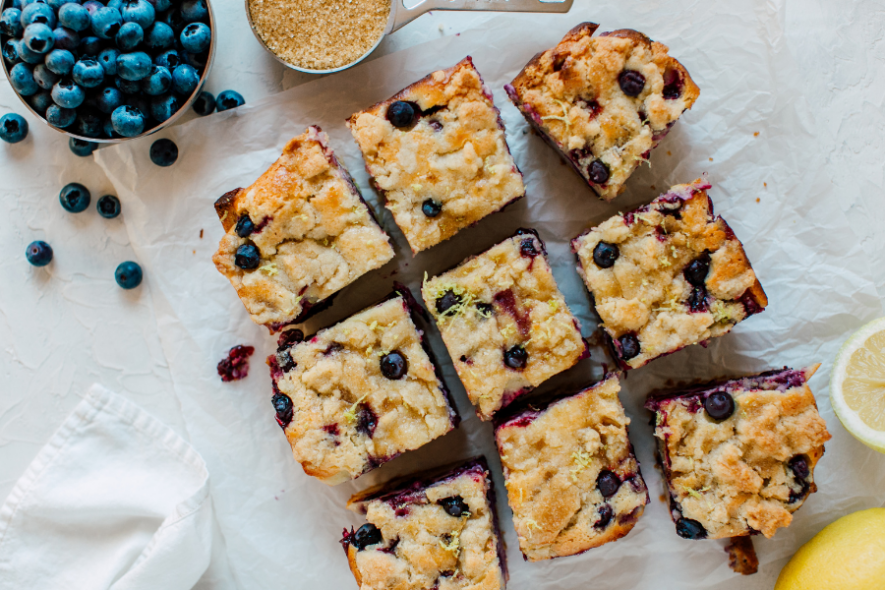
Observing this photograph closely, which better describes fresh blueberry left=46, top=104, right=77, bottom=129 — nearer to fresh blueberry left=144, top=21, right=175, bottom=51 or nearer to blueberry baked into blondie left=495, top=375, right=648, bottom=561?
fresh blueberry left=144, top=21, right=175, bottom=51

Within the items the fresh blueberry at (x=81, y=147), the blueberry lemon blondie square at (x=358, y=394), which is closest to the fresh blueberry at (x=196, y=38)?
the fresh blueberry at (x=81, y=147)

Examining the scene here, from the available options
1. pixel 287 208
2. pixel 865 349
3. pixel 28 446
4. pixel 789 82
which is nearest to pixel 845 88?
pixel 789 82

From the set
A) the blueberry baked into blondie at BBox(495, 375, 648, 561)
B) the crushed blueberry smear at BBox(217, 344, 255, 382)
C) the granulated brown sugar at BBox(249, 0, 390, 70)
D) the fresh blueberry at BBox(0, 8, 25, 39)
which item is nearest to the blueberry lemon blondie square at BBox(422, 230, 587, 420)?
the blueberry baked into blondie at BBox(495, 375, 648, 561)

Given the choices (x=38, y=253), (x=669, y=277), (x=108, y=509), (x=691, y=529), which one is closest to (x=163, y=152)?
(x=38, y=253)

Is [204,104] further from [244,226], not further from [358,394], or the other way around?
[358,394]

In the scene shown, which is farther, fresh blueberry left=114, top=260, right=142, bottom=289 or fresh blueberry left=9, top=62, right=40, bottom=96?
fresh blueberry left=114, top=260, right=142, bottom=289

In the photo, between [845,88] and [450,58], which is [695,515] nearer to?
[845,88]
